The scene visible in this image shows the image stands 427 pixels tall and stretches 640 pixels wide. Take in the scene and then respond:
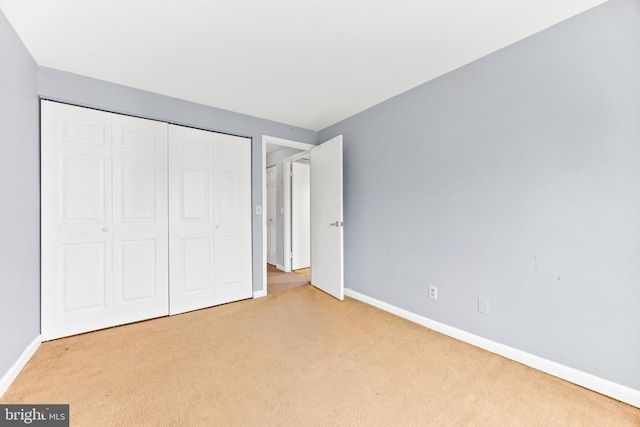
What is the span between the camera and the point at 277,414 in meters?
1.38

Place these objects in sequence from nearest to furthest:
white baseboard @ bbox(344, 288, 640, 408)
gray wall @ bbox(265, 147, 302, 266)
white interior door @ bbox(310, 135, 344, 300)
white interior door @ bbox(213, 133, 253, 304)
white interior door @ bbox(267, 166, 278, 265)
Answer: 1. white baseboard @ bbox(344, 288, 640, 408)
2. white interior door @ bbox(213, 133, 253, 304)
3. white interior door @ bbox(310, 135, 344, 300)
4. gray wall @ bbox(265, 147, 302, 266)
5. white interior door @ bbox(267, 166, 278, 265)

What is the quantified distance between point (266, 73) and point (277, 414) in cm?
249

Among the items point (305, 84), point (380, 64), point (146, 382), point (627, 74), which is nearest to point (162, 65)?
point (305, 84)

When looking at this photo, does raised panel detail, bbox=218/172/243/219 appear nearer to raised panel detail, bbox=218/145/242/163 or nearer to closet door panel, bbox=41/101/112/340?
raised panel detail, bbox=218/145/242/163

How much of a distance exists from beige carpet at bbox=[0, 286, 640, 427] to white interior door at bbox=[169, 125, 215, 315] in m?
0.50

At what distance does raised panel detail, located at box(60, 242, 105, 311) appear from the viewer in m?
2.25

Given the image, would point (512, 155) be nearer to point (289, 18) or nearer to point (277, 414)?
point (289, 18)

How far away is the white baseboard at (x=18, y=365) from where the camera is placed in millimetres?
1536

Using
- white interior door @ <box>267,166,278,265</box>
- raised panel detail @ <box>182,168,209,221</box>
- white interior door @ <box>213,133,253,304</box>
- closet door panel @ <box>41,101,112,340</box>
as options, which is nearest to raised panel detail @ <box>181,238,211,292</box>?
white interior door @ <box>213,133,253,304</box>

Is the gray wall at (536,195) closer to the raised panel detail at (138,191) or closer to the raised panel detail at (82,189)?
the raised panel detail at (138,191)

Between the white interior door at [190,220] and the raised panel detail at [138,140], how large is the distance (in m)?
0.18

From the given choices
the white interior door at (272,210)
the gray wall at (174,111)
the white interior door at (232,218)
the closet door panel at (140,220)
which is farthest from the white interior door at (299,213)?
the closet door panel at (140,220)

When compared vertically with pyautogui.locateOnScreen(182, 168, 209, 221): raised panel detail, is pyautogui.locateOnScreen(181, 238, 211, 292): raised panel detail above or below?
below

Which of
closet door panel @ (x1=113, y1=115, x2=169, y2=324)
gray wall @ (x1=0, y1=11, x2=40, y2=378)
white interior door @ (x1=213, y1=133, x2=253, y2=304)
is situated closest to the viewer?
gray wall @ (x1=0, y1=11, x2=40, y2=378)
